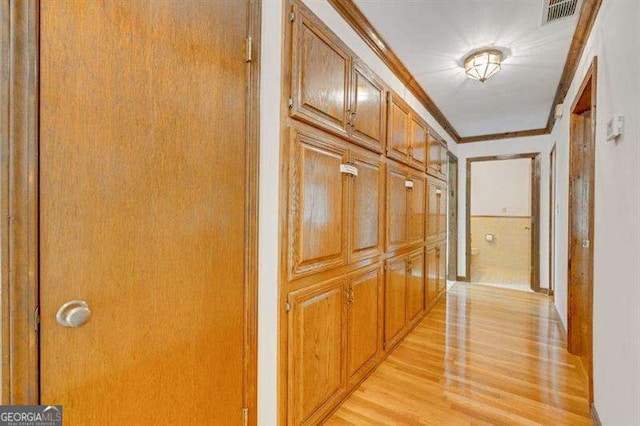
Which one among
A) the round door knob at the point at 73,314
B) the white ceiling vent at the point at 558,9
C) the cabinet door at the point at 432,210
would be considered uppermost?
the white ceiling vent at the point at 558,9

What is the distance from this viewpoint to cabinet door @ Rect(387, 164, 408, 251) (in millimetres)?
2445

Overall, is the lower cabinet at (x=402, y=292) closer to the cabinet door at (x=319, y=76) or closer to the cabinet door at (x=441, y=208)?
the cabinet door at (x=441, y=208)

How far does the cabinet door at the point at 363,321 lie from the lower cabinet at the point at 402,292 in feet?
0.52

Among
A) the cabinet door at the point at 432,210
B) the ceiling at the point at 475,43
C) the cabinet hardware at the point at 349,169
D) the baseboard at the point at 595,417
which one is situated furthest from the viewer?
the cabinet door at the point at 432,210

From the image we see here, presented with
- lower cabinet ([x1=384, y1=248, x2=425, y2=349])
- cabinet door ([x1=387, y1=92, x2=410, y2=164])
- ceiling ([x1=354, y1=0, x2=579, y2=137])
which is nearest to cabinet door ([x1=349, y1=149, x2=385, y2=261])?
cabinet door ([x1=387, y1=92, x2=410, y2=164])

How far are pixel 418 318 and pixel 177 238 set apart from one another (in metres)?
2.82

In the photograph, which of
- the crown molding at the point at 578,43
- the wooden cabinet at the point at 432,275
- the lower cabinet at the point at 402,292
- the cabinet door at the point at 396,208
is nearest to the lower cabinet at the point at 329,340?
the lower cabinet at the point at 402,292

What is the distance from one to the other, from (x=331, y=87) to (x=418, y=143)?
5.36ft

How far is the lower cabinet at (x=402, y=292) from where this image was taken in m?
Answer: 2.49

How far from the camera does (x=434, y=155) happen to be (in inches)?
142

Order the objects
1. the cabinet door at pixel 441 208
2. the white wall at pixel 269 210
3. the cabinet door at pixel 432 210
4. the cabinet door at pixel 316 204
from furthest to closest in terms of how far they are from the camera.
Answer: the cabinet door at pixel 441 208, the cabinet door at pixel 432 210, the cabinet door at pixel 316 204, the white wall at pixel 269 210

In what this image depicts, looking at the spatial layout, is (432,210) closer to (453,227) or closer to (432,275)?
(432,275)

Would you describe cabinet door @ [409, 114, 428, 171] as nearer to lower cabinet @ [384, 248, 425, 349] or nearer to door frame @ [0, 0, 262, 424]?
lower cabinet @ [384, 248, 425, 349]

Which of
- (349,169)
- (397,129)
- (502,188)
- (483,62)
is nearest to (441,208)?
(397,129)
